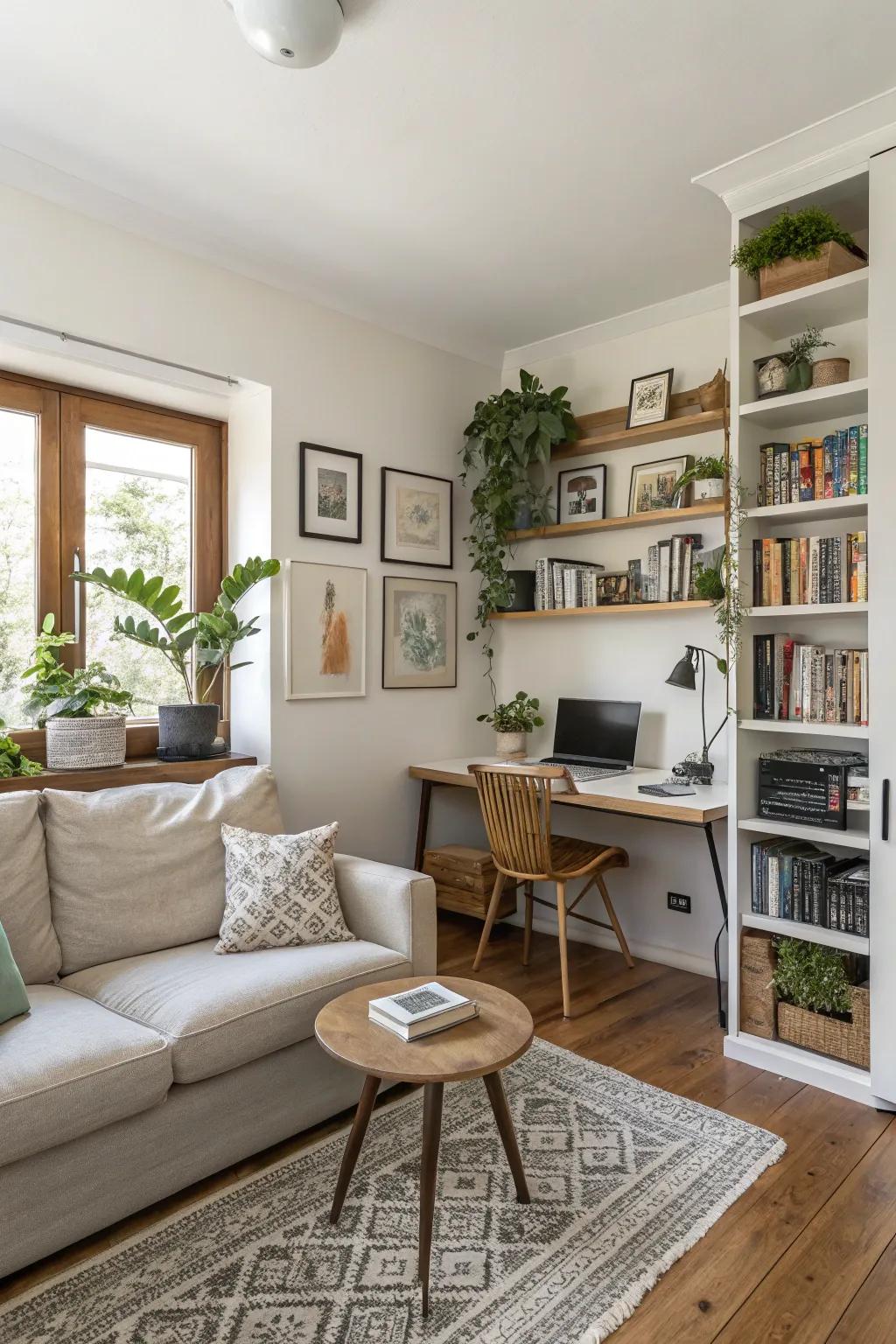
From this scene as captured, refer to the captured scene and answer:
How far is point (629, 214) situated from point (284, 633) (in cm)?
195

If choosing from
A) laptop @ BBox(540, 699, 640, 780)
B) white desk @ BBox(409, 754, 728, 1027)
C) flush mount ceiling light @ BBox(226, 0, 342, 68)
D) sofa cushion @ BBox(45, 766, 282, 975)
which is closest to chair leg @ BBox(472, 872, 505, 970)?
white desk @ BBox(409, 754, 728, 1027)

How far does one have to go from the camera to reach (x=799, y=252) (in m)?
2.51

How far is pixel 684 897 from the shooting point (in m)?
3.45

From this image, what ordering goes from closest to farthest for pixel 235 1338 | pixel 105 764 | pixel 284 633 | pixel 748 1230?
1. pixel 235 1338
2. pixel 748 1230
3. pixel 105 764
4. pixel 284 633

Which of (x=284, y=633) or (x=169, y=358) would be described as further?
(x=284, y=633)

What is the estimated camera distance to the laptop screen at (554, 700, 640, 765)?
3.56m

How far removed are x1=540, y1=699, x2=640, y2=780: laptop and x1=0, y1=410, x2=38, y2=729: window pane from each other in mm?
2066

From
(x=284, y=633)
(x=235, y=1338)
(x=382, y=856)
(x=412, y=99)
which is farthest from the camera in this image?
(x=382, y=856)

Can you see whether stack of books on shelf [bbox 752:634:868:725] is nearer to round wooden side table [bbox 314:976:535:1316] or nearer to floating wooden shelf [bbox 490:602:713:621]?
floating wooden shelf [bbox 490:602:713:621]

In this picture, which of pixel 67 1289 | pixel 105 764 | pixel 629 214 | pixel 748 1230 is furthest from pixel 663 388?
pixel 67 1289

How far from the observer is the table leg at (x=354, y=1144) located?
1.81m

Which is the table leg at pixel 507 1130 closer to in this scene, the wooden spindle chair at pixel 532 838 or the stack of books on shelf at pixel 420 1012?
the stack of books on shelf at pixel 420 1012

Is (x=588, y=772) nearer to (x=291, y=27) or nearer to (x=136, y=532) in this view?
(x=136, y=532)

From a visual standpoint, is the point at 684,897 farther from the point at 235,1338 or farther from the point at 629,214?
the point at 629,214
